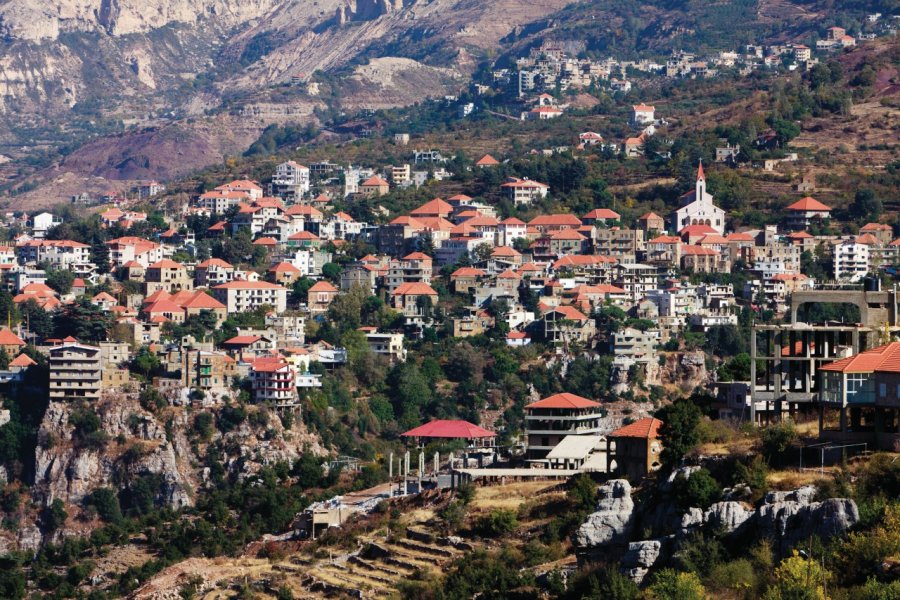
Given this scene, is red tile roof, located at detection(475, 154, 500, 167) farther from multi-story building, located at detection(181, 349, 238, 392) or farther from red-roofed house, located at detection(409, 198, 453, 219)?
multi-story building, located at detection(181, 349, 238, 392)

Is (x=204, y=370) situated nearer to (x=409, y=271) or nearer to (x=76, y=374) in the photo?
(x=76, y=374)

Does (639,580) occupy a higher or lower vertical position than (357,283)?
lower

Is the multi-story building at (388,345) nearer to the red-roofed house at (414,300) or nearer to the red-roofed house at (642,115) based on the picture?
the red-roofed house at (414,300)

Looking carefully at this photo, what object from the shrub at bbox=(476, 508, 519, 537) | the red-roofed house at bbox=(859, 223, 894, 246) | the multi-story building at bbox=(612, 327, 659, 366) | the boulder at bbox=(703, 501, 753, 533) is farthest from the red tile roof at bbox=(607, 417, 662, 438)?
the red-roofed house at bbox=(859, 223, 894, 246)

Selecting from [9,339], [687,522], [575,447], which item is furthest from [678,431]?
[9,339]

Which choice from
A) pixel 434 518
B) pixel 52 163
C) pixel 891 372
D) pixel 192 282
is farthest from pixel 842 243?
pixel 52 163

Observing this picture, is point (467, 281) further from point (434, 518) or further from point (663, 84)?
point (663, 84)
